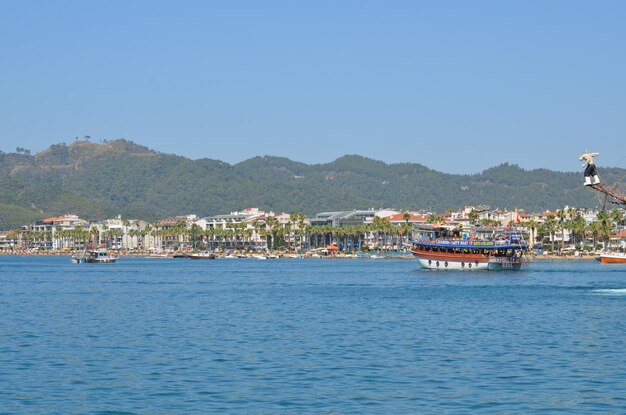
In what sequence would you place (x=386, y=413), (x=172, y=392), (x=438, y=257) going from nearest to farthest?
(x=386, y=413), (x=172, y=392), (x=438, y=257)

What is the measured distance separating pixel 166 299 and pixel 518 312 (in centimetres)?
3018

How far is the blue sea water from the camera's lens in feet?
116

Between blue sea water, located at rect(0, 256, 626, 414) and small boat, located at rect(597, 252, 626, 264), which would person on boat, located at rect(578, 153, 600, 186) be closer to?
blue sea water, located at rect(0, 256, 626, 414)

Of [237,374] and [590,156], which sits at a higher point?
[590,156]

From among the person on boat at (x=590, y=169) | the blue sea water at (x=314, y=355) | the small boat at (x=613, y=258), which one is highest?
the person on boat at (x=590, y=169)

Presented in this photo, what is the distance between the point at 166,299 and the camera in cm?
8788

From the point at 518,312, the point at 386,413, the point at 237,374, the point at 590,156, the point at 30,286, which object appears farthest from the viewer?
the point at 30,286

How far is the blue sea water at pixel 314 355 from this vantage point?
1389 inches

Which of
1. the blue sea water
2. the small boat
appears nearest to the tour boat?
the small boat

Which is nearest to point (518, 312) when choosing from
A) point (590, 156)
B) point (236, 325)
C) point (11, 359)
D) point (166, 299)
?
point (590, 156)

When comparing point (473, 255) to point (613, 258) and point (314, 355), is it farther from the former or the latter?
point (314, 355)

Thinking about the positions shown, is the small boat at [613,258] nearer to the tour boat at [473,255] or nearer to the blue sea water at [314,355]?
the tour boat at [473,255]

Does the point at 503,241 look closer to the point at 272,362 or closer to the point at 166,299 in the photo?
the point at 166,299

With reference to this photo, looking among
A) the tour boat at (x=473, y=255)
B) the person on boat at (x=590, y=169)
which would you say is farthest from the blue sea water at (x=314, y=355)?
the tour boat at (x=473, y=255)
